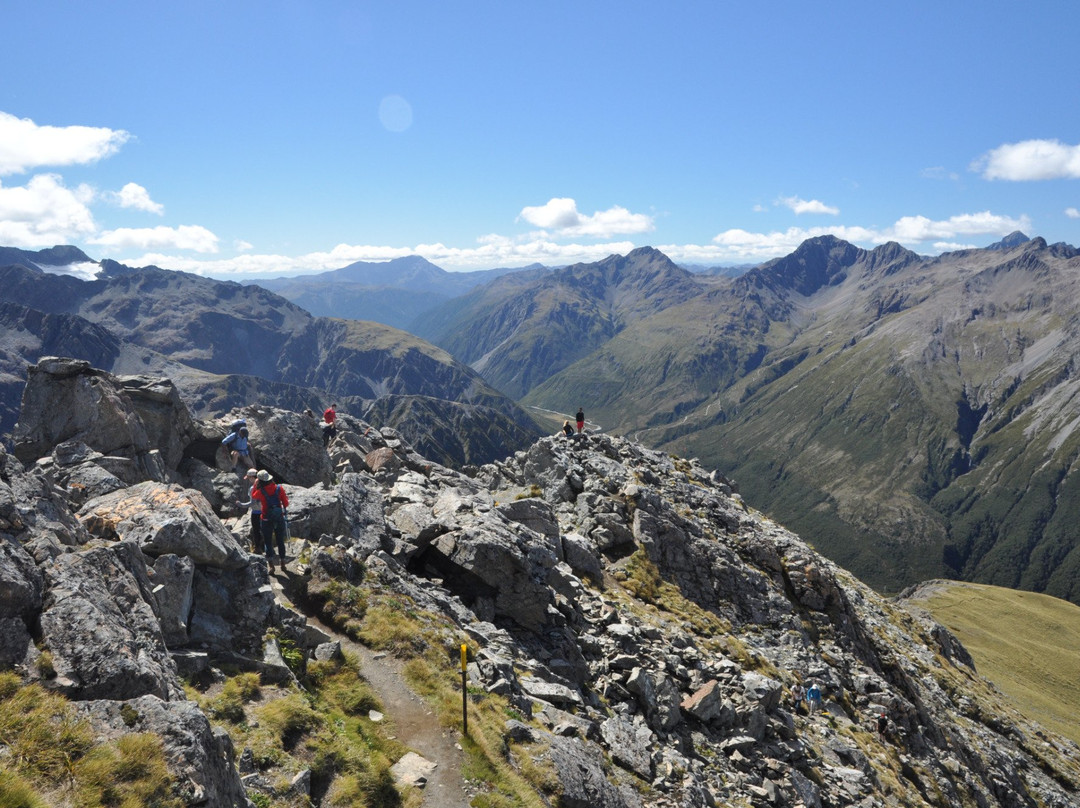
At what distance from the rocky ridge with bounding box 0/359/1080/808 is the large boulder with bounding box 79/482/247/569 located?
89 millimetres

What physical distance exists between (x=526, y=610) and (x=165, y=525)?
16.1m

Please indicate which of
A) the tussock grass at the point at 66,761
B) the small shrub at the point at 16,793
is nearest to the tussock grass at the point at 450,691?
the tussock grass at the point at 66,761

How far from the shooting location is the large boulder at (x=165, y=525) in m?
19.3

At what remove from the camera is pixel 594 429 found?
6266 centimetres

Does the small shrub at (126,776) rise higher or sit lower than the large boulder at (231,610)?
higher

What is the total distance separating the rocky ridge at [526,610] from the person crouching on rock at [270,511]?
1385 mm

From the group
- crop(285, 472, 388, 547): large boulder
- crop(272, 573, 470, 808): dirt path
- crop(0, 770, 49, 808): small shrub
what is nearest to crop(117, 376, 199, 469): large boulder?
crop(285, 472, 388, 547): large boulder

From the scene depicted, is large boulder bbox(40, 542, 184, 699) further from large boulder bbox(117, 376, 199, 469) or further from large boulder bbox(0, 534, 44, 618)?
large boulder bbox(117, 376, 199, 469)

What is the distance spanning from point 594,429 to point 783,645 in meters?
29.0

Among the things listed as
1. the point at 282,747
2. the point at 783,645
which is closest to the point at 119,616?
the point at 282,747

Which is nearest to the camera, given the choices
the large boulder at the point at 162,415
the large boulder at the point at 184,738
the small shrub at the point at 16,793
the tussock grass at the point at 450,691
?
the small shrub at the point at 16,793

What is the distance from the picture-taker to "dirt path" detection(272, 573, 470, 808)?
15.6 m

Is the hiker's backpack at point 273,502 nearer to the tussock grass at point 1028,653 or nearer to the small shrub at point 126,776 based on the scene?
the small shrub at point 126,776

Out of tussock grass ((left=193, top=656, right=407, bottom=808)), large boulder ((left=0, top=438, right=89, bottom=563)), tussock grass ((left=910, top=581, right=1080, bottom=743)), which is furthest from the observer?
tussock grass ((left=910, top=581, right=1080, bottom=743))
